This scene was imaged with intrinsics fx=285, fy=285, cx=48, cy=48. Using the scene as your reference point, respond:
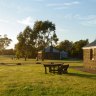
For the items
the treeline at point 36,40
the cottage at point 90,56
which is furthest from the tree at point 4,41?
the cottage at point 90,56

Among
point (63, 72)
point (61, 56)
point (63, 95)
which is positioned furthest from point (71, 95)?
point (61, 56)

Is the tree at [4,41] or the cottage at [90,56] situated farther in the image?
the tree at [4,41]

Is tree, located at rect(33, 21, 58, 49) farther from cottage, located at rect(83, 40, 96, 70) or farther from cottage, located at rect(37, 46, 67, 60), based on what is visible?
cottage, located at rect(83, 40, 96, 70)

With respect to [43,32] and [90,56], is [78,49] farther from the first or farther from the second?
[90,56]

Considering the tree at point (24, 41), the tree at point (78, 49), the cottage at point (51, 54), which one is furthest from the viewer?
the tree at point (78, 49)

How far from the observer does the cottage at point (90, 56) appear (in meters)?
39.3

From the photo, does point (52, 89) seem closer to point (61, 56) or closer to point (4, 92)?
point (4, 92)

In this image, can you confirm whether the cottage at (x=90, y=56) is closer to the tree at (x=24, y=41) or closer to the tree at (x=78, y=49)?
the tree at (x=24, y=41)

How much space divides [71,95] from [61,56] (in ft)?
317

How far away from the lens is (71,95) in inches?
639

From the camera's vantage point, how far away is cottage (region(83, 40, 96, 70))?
39.3 meters

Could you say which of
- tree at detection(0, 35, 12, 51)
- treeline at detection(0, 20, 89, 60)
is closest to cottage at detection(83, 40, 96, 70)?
treeline at detection(0, 20, 89, 60)

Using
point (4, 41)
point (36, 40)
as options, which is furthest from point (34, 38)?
point (4, 41)

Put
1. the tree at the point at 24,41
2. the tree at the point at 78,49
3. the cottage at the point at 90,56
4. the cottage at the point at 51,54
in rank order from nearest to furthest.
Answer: the cottage at the point at 90,56
the tree at the point at 24,41
the cottage at the point at 51,54
the tree at the point at 78,49
